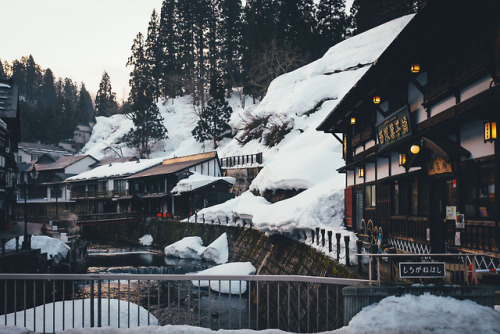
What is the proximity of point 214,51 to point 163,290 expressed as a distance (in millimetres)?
77964

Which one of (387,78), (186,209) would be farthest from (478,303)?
(186,209)

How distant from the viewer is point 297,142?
139 ft

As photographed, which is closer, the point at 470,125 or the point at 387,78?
the point at 470,125

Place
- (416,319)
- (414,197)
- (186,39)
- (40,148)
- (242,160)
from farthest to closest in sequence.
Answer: (186,39) < (40,148) < (242,160) < (414,197) < (416,319)

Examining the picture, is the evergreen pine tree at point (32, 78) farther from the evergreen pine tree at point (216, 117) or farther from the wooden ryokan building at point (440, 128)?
the wooden ryokan building at point (440, 128)

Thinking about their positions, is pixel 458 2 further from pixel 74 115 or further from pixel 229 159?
pixel 74 115

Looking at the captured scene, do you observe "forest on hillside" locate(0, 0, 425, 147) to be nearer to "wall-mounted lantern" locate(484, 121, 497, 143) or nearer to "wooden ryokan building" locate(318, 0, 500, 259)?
"wooden ryokan building" locate(318, 0, 500, 259)

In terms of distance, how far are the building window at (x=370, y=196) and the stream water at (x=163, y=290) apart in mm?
7364

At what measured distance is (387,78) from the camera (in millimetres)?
13617

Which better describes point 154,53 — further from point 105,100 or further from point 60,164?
point 60,164

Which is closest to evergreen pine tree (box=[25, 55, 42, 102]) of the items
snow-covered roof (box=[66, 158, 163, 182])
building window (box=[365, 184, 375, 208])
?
snow-covered roof (box=[66, 158, 163, 182])

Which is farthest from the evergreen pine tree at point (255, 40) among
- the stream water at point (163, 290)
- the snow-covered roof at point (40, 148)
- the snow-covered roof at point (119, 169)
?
the snow-covered roof at point (40, 148)

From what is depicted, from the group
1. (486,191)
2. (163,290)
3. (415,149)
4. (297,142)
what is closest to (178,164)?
(297,142)

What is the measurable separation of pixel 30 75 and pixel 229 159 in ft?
381
